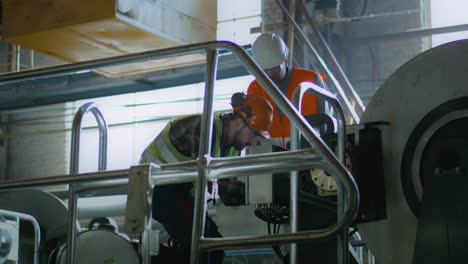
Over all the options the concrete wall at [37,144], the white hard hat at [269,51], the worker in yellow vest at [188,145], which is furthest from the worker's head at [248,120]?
the concrete wall at [37,144]

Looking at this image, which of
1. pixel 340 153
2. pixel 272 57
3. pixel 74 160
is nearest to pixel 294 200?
pixel 340 153

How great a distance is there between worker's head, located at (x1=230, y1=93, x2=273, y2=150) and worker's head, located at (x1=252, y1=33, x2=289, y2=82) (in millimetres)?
1015

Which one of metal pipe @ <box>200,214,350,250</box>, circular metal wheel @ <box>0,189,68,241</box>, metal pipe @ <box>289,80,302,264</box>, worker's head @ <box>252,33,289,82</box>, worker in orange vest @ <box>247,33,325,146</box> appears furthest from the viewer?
worker's head @ <box>252,33,289,82</box>

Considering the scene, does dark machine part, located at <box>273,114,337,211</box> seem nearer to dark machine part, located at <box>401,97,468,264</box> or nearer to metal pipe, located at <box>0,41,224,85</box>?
dark machine part, located at <box>401,97,468,264</box>

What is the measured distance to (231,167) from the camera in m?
2.31

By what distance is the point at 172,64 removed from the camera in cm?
762

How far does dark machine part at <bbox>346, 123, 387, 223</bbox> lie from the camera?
2625 millimetres

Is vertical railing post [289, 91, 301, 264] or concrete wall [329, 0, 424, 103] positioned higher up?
concrete wall [329, 0, 424, 103]

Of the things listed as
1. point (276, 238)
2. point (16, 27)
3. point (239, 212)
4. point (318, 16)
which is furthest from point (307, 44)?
point (276, 238)

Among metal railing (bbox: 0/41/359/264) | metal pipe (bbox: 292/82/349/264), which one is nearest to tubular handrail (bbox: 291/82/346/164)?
metal pipe (bbox: 292/82/349/264)

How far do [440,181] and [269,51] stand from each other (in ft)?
7.96

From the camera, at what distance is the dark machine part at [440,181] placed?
225cm

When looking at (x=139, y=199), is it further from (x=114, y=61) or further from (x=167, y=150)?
(x=167, y=150)

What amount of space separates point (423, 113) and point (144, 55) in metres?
1.17
